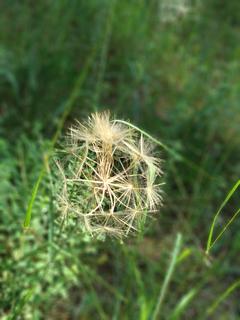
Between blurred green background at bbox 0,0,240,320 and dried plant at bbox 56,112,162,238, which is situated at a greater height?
blurred green background at bbox 0,0,240,320

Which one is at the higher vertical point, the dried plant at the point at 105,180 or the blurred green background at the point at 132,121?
the blurred green background at the point at 132,121

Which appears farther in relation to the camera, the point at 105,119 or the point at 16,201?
the point at 16,201

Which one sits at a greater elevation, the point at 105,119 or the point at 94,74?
the point at 94,74

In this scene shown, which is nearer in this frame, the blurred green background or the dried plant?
the dried plant

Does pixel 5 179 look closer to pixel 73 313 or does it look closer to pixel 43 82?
pixel 73 313

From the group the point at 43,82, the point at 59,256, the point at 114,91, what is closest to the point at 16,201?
the point at 59,256
